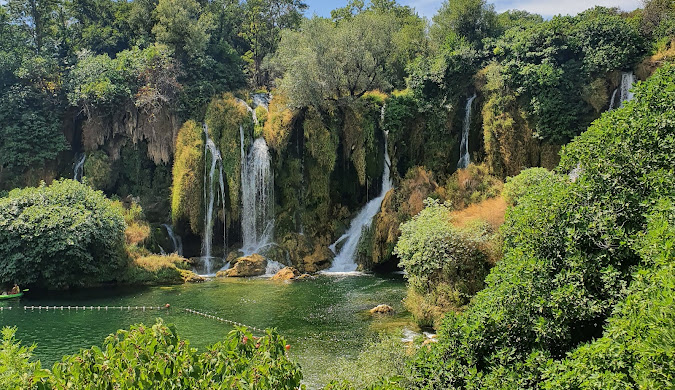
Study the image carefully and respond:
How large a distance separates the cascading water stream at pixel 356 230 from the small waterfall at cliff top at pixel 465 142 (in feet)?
14.4

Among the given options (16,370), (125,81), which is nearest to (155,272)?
(125,81)

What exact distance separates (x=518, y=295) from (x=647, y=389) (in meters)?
2.92

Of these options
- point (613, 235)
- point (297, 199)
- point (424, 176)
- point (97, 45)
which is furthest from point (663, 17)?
point (97, 45)

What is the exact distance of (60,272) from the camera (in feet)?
75.8

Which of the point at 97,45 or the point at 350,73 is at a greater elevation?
the point at 97,45

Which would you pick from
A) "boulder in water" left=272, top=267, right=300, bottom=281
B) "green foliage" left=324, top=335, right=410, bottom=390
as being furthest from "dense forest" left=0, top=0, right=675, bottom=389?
"green foliage" left=324, top=335, right=410, bottom=390

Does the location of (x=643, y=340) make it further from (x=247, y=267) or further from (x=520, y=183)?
(x=247, y=267)

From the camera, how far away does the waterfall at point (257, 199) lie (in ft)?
96.3

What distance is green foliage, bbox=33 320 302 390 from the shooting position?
13.9 ft

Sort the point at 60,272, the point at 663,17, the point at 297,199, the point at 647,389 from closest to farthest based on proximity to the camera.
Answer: the point at 647,389, the point at 60,272, the point at 663,17, the point at 297,199

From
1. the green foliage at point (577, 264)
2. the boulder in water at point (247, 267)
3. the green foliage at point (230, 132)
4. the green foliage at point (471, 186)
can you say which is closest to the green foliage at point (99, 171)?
the green foliage at point (230, 132)

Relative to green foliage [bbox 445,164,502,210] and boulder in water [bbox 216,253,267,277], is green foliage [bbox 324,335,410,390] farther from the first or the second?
green foliage [bbox 445,164,502,210]

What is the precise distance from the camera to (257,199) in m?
29.5

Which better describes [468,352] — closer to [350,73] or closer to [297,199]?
[297,199]
